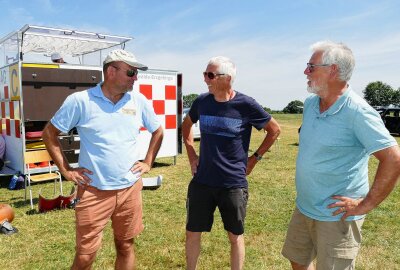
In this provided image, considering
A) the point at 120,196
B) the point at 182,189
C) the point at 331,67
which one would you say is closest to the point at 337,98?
the point at 331,67

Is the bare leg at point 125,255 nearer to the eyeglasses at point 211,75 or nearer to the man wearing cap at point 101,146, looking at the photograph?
the man wearing cap at point 101,146

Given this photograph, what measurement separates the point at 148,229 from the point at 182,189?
207 centimetres

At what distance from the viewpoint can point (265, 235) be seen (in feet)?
13.9

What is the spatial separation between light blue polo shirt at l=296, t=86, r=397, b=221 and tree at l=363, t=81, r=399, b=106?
83.8 m

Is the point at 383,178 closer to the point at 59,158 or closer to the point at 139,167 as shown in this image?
the point at 139,167

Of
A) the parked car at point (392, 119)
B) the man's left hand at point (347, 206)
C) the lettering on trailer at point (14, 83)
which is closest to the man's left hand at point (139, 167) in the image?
the man's left hand at point (347, 206)

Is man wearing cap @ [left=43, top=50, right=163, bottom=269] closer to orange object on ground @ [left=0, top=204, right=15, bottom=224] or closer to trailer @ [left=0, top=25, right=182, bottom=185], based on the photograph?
orange object on ground @ [left=0, top=204, right=15, bottom=224]

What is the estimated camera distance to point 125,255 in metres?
2.69

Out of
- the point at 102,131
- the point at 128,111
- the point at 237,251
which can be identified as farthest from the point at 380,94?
the point at 102,131

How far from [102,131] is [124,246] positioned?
92 centimetres

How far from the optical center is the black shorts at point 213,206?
269 cm

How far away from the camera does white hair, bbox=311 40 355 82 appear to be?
1861 millimetres

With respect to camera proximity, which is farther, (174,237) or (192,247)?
(174,237)

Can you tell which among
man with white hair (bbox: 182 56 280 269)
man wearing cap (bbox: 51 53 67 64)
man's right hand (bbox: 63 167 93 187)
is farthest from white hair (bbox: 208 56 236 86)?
man wearing cap (bbox: 51 53 67 64)
